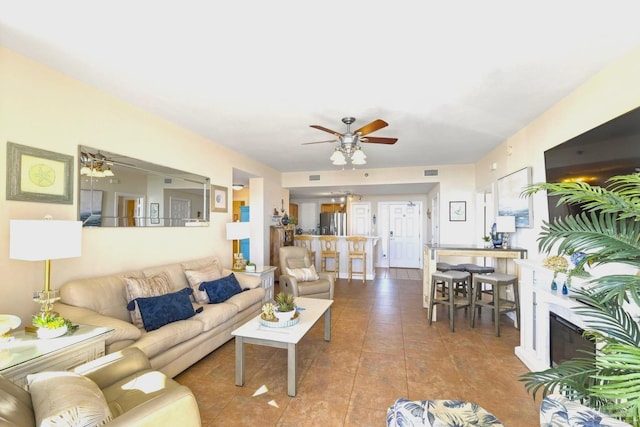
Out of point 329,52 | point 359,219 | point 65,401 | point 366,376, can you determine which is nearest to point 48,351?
point 65,401

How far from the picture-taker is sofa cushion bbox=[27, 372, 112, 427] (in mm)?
1046

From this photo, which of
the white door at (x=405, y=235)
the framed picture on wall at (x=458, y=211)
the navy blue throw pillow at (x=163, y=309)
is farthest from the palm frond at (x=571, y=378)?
the white door at (x=405, y=235)

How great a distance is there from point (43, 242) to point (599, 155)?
382cm

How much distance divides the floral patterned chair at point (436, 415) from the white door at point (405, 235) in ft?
24.3

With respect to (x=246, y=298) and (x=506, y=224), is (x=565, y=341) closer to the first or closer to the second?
(x=506, y=224)

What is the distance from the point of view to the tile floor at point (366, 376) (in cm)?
206

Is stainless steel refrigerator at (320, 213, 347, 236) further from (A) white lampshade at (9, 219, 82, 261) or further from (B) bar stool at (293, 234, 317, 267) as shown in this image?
(A) white lampshade at (9, 219, 82, 261)

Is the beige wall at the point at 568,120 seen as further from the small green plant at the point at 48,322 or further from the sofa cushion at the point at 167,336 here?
the small green plant at the point at 48,322

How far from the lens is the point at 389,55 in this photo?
208 cm

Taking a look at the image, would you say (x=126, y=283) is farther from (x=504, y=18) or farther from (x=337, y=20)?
(x=504, y=18)

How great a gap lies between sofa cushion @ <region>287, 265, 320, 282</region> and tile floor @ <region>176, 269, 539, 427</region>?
2.76 ft

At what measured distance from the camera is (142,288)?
2.66m

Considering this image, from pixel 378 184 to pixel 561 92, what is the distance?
3.85 metres

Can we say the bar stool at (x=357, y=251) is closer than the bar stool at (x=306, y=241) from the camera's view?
Yes
